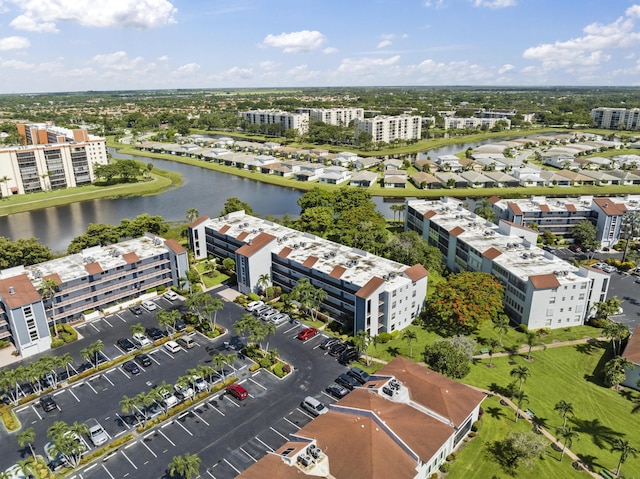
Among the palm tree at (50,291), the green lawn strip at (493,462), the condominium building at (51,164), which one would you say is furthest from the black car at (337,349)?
the condominium building at (51,164)

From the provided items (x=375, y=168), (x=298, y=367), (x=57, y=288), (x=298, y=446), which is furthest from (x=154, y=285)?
(x=375, y=168)

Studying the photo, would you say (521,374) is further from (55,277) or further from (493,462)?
(55,277)

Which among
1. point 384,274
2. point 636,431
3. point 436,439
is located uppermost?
point 384,274

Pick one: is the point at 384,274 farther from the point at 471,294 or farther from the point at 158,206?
the point at 158,206

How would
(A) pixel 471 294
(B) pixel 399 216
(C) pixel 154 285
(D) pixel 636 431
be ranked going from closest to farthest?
(D) pixel 636 431 < (A) pixel 471 294 < (C) pixel 154 285 < (B) pixel 399 216

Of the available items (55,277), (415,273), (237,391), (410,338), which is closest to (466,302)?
(415,273)
